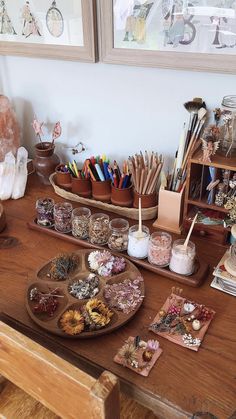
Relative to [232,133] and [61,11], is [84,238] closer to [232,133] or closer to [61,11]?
[232,133]

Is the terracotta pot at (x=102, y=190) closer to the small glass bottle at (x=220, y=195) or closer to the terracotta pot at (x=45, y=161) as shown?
the terracotta pot at (x=45, y=161)

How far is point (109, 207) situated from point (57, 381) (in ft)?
2.15

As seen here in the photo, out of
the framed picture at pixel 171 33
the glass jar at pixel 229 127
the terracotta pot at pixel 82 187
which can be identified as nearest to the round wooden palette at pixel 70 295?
the terracotta pot at pixel 82 187

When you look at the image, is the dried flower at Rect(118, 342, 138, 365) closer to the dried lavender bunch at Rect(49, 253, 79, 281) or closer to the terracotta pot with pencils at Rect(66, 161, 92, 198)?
the dried lavender bunch at Rect(49, 253, 79, 281)

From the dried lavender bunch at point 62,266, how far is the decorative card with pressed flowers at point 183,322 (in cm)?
24

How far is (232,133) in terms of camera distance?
0.93 meters

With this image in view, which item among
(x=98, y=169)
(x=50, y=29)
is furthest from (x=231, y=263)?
(x=50, y=29)

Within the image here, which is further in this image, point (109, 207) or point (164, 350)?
point (109, 207)

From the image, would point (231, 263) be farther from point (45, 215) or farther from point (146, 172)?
point (45, 215)

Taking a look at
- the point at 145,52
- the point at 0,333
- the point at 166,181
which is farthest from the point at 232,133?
the point at 0,333

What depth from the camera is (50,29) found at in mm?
1131

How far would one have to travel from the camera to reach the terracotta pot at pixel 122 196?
1.10 metres

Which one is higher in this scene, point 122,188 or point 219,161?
point 219,161

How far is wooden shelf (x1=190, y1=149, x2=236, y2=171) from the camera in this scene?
0.88 metres
